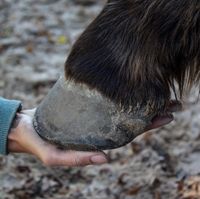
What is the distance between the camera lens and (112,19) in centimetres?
166

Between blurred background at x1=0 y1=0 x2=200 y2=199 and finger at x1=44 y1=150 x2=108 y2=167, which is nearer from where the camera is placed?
finger at x1=44 y1=150 x2=108 y2=167

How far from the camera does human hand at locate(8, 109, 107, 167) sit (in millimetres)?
1833

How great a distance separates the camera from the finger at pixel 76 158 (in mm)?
1822

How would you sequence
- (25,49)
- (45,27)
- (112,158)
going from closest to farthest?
1. (112,158)
2. (25,49)
3. (45,27)

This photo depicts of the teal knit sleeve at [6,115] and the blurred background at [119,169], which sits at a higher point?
the teal knit sleeve at [6,115]

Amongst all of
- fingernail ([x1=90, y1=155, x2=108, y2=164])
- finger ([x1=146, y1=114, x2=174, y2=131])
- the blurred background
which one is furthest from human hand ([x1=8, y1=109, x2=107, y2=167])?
the blurred background

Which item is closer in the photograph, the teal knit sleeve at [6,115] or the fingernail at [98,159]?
the fingernail at [98,159]

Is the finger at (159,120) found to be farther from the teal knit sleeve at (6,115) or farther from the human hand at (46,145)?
the teal knit sleeve at (6,115)

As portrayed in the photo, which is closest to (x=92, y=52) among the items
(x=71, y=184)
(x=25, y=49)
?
(x=71, y=184)

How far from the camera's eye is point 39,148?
2.00 metres

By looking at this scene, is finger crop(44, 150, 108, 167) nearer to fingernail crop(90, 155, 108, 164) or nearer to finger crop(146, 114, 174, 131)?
fingernail crop(90, 155, 108, 164)

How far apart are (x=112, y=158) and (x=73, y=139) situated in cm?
130

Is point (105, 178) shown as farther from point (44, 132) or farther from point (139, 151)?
point (44, 132)

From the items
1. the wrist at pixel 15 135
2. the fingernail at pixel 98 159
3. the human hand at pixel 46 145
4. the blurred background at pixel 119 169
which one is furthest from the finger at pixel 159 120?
the blurred background at pixel 119 169
